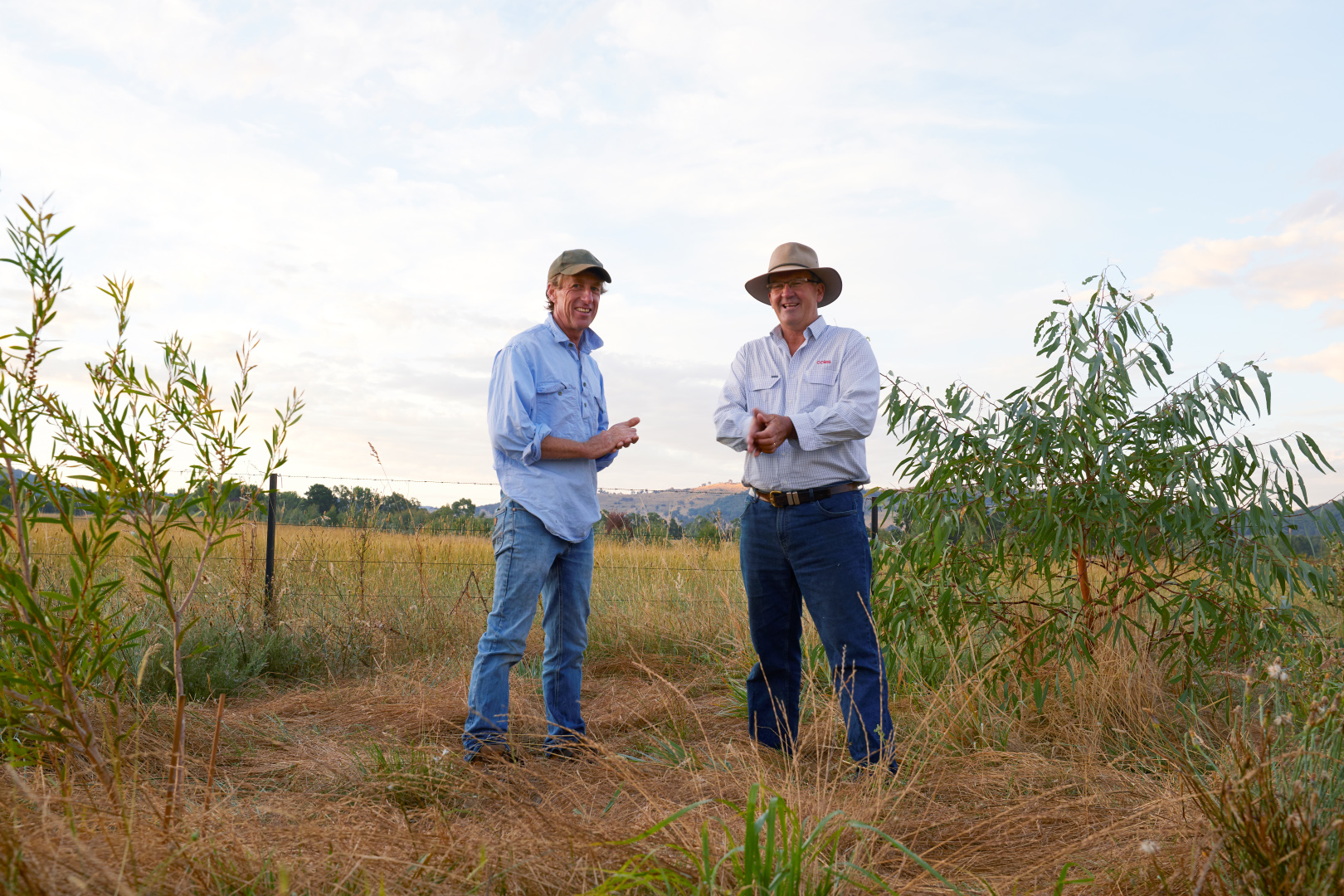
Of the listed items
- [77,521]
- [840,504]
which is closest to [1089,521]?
[840,504]

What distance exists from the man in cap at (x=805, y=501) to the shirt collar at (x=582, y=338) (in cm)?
62

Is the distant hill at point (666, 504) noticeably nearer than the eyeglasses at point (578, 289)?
No

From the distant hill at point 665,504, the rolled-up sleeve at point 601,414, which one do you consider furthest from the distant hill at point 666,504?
the rolled-up sleeve at point 601,414

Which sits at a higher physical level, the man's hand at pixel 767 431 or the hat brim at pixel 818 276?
the hat brim at pixel 818 276

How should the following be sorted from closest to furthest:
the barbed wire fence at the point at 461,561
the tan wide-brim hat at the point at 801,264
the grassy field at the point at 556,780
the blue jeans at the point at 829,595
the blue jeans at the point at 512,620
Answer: the grassy field at the point at 556,780, the blue jeans at the point at 829,595, the blue jeans at the point at 512,620, the tan wide-brim hat at the point at 801,264, the barbed wire fence at the point at 461,561

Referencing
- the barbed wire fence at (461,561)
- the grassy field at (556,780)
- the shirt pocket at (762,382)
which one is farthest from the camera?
the barbed wire fence at (461,561)

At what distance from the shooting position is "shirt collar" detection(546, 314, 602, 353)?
12.0 feet

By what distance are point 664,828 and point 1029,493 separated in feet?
7.62

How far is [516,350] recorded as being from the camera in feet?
11.4

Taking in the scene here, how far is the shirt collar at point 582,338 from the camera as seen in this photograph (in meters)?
3.65

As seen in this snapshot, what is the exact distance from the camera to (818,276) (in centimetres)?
361

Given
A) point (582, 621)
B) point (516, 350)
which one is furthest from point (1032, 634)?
point (516, 350)

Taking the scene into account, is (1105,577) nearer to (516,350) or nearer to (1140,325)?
(1140,325)

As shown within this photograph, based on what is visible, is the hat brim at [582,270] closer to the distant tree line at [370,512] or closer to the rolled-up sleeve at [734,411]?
the rolled-up sleeve at [734,411]
